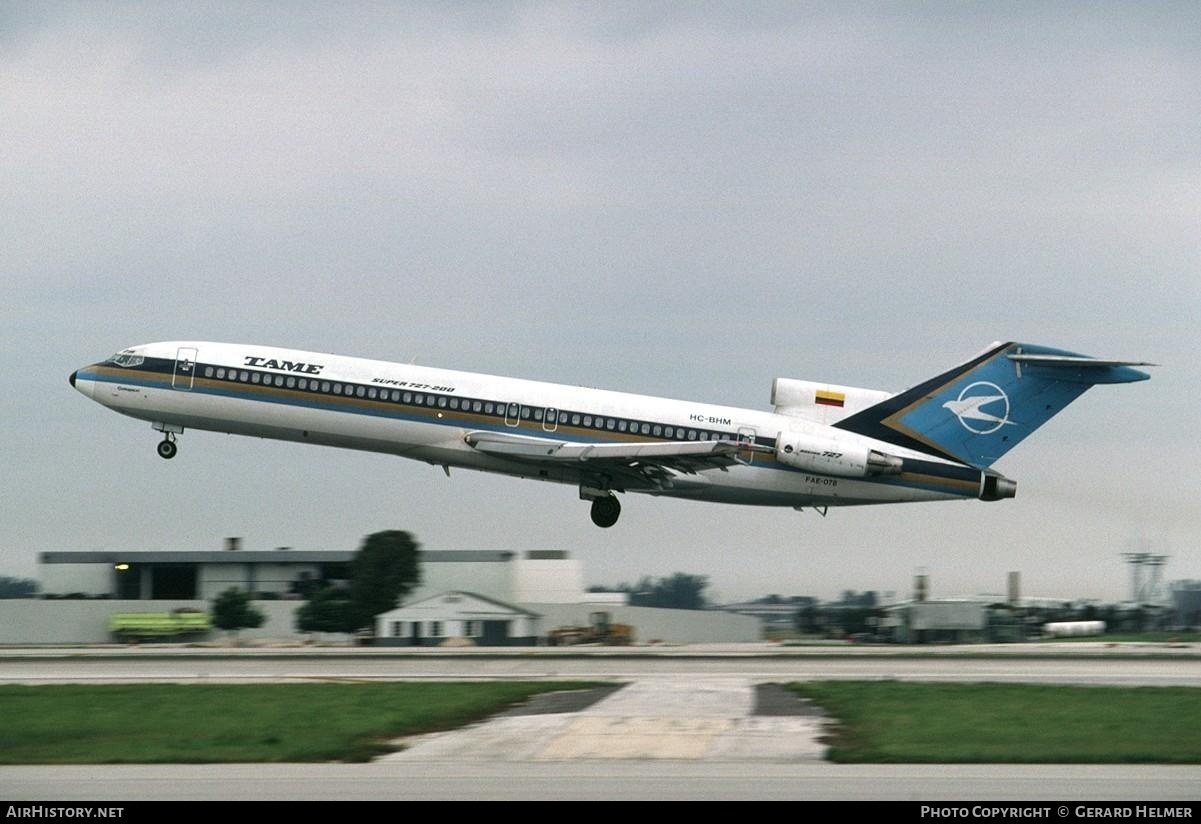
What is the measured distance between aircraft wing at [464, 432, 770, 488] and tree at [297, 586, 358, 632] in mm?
A: 42571

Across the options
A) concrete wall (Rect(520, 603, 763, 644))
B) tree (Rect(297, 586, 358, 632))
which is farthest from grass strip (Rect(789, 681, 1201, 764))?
tree (Rect(297, 586, 358, 632))

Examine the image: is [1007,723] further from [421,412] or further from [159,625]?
[159,625]

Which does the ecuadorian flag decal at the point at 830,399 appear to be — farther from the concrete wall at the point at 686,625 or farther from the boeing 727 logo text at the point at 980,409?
the concrete wall at the point at 686,625

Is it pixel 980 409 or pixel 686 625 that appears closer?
pixel 980 409

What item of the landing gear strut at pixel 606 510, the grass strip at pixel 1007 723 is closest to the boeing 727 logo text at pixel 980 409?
the landing gear strut at pixel 606 510

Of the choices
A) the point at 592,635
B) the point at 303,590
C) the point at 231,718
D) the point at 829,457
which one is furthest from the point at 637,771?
the point at 303,590

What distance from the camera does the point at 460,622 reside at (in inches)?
2933

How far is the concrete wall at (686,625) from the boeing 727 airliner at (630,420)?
33596mm

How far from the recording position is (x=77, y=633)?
83750mm

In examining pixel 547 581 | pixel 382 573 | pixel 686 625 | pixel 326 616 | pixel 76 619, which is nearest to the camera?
pixel 76 619

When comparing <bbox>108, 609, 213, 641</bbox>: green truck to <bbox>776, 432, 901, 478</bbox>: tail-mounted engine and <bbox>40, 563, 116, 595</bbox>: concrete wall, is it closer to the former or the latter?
<bbox>40, 563, 116, 595</bbox>: concrete wall

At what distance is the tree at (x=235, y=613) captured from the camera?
268 ft

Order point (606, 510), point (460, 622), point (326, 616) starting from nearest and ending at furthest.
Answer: point (606, 510) < point (460, 622) < point (326, 616)

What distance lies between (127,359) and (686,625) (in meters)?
44.7
